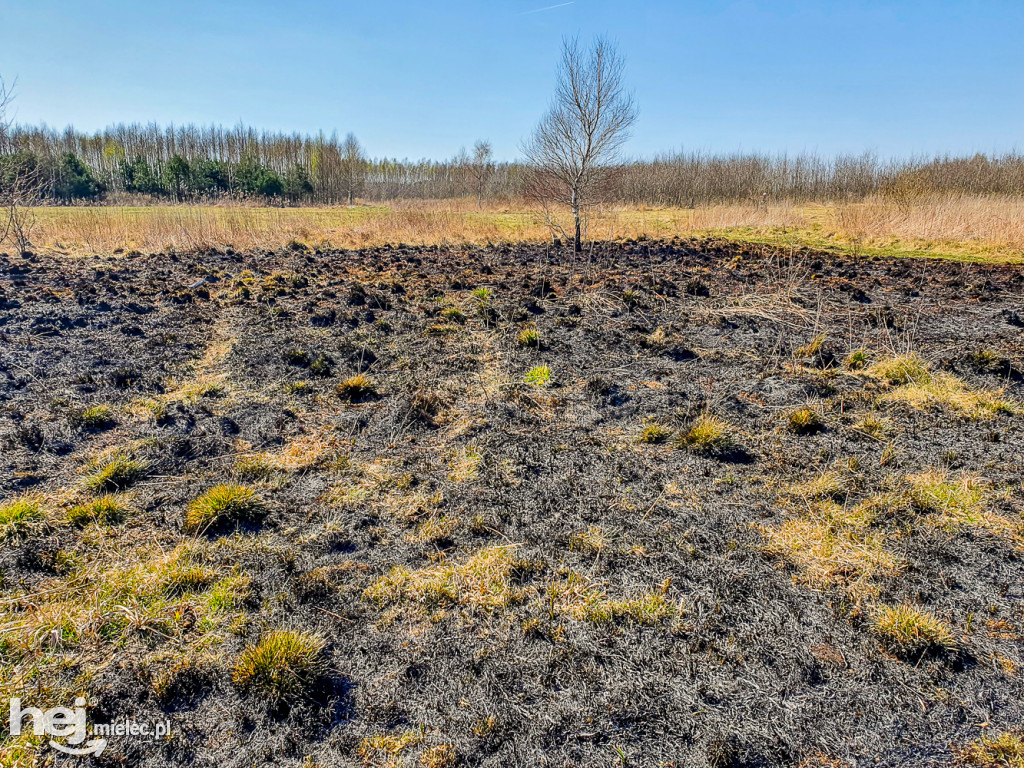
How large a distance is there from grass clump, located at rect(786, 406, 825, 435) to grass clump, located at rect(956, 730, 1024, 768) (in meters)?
2.79

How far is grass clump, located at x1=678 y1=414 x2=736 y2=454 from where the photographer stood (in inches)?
169

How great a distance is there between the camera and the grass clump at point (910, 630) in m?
2.39

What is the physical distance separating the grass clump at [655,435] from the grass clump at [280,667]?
10.0 feet

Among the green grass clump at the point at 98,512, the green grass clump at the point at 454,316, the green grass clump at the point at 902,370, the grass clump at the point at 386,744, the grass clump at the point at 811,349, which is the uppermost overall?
the green grass clump at the point at 454,316

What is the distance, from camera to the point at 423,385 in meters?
5.70

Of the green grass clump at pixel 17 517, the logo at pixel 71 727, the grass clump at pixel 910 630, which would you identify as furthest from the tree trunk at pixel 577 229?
the logo at pixel 71 727

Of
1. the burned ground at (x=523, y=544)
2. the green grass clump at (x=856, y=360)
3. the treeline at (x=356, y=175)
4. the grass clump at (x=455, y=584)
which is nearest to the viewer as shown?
the burned ground at (x=523, y=544)

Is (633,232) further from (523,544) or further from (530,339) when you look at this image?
(523,544)

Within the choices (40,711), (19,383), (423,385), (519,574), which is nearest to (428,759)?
(519,574)

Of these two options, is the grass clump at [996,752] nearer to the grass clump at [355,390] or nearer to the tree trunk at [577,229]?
the grass clump at [355,390]

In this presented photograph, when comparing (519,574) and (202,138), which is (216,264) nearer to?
(519,574)

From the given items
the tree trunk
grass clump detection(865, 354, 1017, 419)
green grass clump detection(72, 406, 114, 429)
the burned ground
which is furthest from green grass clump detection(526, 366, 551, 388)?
the tree trunk

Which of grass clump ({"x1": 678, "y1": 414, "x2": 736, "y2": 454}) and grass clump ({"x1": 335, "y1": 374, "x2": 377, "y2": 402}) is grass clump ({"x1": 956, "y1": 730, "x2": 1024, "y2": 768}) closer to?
grass clump ({"x1": 678, "y1": 414, "x2": 736, "y2": 454})

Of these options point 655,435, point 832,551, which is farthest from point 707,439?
point 832,551
